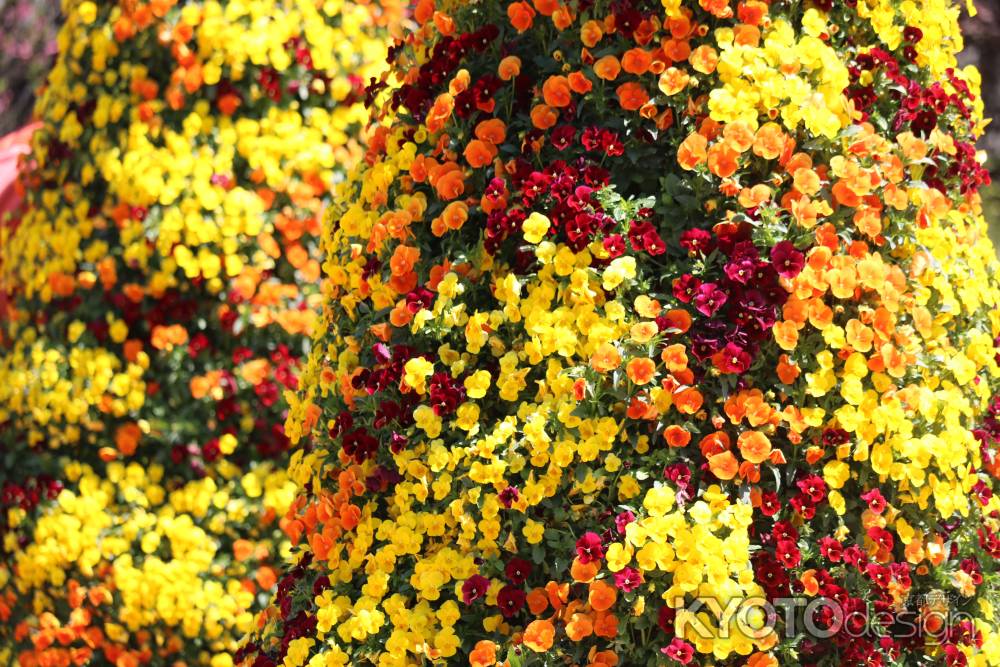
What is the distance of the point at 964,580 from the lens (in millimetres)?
2400

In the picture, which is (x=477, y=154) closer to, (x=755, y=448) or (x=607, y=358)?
(x=607, y=358)

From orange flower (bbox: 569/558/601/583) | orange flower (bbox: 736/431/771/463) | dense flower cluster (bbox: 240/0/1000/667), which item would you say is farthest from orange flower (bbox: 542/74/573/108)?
orange flower (bbox: 569/558/601/583)

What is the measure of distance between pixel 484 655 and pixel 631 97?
3.68 feet

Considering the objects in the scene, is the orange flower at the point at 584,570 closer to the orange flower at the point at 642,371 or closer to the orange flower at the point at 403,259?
the orange flower at the point at 642,371

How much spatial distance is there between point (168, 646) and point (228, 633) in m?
0.20

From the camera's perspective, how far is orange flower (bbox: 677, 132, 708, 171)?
234cm

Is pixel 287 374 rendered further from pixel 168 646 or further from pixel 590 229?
pixel 590 229

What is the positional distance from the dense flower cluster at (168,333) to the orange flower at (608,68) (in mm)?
1873

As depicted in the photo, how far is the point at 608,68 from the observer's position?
2.41 metres

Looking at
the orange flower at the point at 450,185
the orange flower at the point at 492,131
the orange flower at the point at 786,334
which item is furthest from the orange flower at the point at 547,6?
the orange flower at the point at 786,334

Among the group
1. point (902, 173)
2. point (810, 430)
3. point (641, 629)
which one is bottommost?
point (641, 629)

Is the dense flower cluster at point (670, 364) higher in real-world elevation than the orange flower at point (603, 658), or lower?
higher

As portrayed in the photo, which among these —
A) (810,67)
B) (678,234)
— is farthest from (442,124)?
(810,67)

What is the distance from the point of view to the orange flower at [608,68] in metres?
2.41
